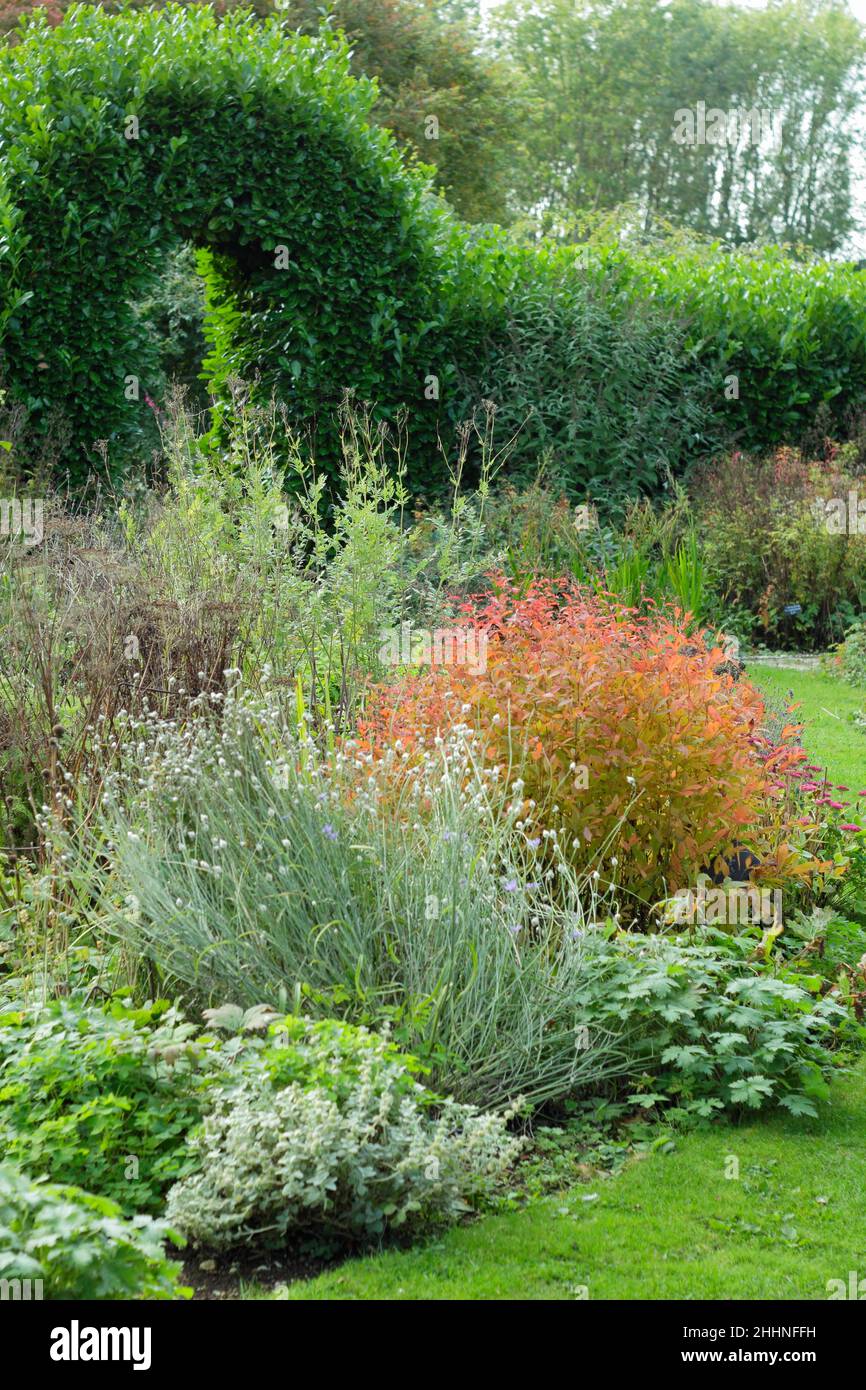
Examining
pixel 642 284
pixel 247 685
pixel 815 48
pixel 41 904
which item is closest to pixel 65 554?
pixel 247 685

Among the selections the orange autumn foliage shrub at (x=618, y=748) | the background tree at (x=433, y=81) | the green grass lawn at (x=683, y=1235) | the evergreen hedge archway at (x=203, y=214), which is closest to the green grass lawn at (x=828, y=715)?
the orange autumn foliage shrub at (x=618, y=748)

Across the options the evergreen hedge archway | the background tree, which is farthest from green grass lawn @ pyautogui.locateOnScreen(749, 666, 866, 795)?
the background tree

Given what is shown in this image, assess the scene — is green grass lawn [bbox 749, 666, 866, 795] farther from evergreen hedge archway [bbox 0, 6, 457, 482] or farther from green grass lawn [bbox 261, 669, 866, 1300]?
evergreen hedge archway [bbox 0, 6, 457, 482]

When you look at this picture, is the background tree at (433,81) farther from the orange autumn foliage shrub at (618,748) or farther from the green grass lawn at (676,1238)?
the green grass lawn at (676,1238)

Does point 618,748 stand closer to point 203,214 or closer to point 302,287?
point 302,287

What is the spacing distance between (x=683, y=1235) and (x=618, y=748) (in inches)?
72.2

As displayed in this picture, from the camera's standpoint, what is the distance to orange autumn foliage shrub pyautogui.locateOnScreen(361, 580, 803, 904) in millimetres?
4551

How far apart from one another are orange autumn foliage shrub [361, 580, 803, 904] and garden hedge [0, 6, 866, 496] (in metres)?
5.48

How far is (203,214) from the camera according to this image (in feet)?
32.9

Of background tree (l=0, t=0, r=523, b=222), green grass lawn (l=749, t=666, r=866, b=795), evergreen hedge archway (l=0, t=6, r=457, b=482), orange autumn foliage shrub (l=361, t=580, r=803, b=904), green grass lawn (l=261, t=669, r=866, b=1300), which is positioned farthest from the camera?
background tree (l=0, t=0, r=523, b=222)

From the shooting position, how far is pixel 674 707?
4.61 metres

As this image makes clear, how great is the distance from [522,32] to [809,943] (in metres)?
40.0

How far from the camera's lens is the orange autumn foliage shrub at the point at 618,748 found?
179 inches

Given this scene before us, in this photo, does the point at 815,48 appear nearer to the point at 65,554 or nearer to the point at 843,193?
the point at 843,193
